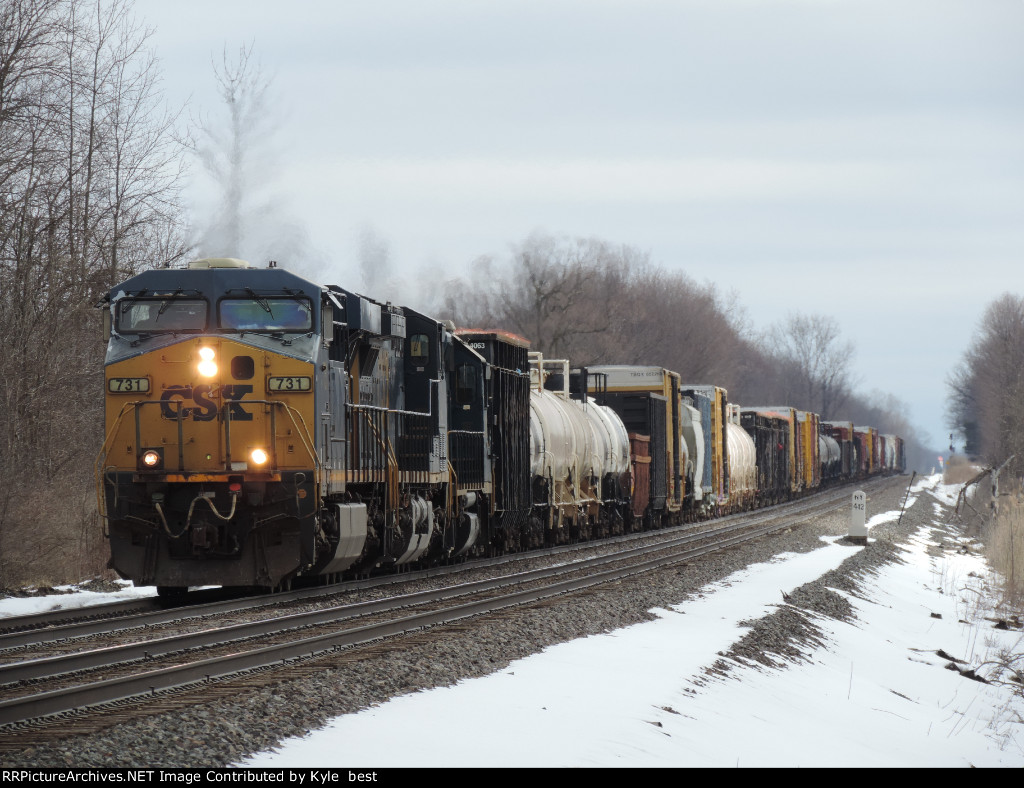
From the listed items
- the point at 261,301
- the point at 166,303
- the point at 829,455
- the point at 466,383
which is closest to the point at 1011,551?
the point at 466,383

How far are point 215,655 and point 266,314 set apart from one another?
5236 millimetres

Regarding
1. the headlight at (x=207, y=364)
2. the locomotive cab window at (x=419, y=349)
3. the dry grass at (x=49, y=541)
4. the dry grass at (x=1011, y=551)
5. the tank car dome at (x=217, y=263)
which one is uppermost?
the tank car dome at (x=217, y=263)

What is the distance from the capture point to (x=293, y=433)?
14.2 meters

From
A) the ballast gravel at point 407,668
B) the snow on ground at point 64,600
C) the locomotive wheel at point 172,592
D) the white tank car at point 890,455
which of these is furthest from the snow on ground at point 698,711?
the white tank car at point 890,455

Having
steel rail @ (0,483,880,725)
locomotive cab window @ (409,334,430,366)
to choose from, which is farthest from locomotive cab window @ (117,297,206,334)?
locomotive cab window @ (409,334,430,366)

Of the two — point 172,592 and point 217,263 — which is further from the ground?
point 217,263

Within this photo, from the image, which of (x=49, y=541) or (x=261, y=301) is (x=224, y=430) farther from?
(x=49, y=541)

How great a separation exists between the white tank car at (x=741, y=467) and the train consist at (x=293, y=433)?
70.7ft

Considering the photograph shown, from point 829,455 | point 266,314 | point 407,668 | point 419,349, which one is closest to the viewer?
point 407,668

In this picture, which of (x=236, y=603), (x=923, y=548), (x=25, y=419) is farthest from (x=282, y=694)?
(x=923, y=548)

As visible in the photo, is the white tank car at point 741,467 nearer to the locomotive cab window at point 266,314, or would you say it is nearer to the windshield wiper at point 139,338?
the locomotive cab window at point 266,314

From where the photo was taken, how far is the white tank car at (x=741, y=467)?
43994mm

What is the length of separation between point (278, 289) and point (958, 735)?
8583 millimetres

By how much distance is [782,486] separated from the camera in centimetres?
5503
